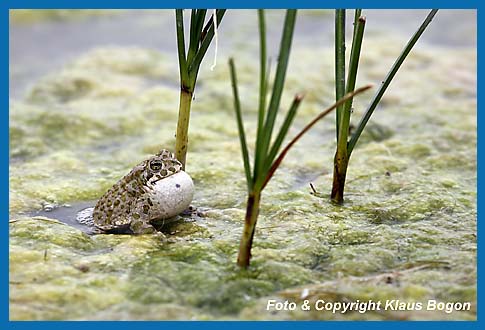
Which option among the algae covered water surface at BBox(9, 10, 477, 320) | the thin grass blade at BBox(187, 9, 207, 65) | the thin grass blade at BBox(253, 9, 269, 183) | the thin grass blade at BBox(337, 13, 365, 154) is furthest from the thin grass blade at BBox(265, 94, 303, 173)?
the thin grass blade at BBox(187, 9, 207, 65)

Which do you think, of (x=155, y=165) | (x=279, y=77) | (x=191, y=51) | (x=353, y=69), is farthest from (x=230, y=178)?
(x=279, y=77)

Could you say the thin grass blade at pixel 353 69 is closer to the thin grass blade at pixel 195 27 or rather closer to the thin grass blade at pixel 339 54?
the thin grass blade at pixel 339 54

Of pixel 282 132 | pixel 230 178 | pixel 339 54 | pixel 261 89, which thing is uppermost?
pixel 339 54

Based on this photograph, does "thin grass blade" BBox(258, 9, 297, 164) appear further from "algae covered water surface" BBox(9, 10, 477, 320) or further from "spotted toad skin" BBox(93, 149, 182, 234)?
"spotted toad skin" BBox(93, 149, 182, 234)

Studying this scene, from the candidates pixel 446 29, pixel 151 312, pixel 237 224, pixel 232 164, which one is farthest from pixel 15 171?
pixel 446 29

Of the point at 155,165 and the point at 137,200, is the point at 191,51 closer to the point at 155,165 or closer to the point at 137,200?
the point at 155,165

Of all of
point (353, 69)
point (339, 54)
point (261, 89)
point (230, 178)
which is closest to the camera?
point (261, 89)

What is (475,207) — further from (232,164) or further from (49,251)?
(49,251)
